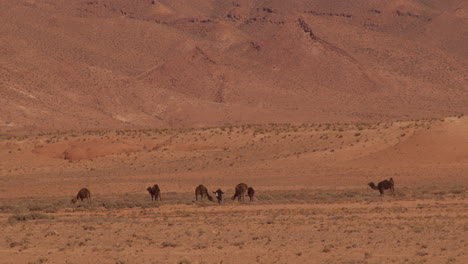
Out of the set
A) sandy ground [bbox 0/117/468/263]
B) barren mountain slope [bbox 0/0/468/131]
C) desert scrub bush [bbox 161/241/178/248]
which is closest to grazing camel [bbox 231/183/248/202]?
sandy ground [bbox 0/117/468/263]

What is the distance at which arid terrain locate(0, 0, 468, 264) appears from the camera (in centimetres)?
2277

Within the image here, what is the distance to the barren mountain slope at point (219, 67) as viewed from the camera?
102 meters

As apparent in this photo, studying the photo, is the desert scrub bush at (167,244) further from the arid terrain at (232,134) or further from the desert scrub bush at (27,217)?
the desert scrub bush at (27,217)

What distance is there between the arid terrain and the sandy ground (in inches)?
4.4

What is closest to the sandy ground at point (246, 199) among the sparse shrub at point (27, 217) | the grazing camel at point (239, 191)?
the sparse shrub at point (27, 217)

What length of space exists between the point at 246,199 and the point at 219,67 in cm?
8852

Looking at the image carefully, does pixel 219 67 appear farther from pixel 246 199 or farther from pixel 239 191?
pixel 239 191

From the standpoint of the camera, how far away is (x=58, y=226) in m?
26.4

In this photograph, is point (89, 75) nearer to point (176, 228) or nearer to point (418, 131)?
point (418, 131)

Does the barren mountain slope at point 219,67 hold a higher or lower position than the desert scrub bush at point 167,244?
higher

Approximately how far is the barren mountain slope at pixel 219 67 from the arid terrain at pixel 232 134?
0.36 m

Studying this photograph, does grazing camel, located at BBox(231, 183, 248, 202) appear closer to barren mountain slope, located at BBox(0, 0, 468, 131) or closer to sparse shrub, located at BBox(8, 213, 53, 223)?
sparse shrub, located at BBox(8, 213, 53, 223)

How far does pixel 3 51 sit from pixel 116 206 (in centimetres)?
8024

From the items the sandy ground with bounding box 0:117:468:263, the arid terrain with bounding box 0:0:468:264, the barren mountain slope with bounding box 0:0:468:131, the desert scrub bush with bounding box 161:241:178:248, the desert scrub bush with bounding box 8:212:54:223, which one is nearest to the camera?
the sandy ground with bounding box 0:117:468:263
